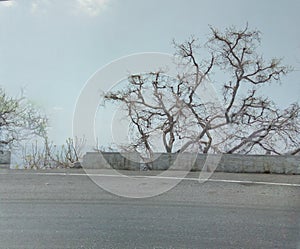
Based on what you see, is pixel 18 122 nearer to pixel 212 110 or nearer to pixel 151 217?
pixel 212 110

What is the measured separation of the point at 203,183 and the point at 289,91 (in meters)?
1.41

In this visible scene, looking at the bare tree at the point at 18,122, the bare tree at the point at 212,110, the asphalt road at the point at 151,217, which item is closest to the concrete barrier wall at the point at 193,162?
the bare tree at the point at 212,110

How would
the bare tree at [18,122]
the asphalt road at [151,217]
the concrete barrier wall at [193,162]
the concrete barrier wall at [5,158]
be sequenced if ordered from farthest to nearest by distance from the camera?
the concrete barrier wall at [5,158] → the concrete barrier wall at [193,162] → the bare tree at [18,122] → the asphalt road at [151,217]

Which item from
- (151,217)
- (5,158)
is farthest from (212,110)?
(5,158)

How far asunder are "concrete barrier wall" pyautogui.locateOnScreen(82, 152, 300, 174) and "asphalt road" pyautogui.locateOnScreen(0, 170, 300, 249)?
0.90m

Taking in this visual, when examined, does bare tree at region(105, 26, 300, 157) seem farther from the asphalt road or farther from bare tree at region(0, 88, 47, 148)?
the asphalt road

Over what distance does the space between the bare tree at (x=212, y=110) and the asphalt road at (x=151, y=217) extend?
1270mm

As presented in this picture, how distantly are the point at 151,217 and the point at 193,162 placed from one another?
190 cm

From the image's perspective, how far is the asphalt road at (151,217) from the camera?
1770 mm

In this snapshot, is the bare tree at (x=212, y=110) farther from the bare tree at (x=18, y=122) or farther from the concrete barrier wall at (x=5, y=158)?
the concrete barrier wall at (x=5, y=158)

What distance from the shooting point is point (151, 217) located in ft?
6.99

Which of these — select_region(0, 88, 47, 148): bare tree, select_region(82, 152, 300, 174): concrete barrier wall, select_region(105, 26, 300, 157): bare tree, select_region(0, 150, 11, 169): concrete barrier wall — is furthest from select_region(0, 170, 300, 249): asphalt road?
select_region(105, 26, 300, 157): bare tree

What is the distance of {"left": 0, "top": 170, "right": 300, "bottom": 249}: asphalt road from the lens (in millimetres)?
1770

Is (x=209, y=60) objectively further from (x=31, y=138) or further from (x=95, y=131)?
(x=31, y=138)
